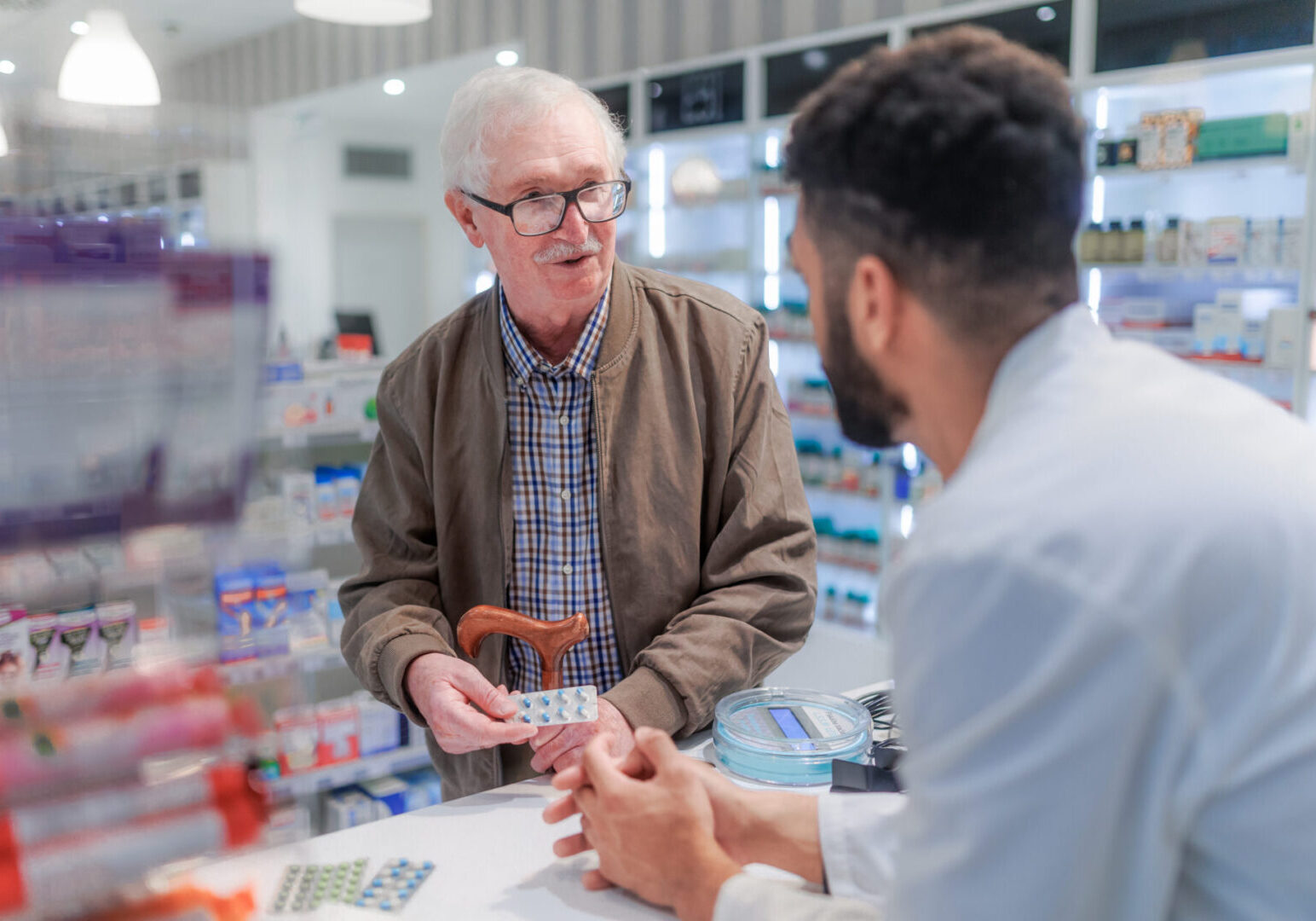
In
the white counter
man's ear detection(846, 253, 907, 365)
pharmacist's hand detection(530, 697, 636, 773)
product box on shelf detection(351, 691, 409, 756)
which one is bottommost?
product box on shelf detection(351, 691, 409, 756)

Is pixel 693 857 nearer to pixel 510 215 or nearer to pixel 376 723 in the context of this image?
pixel 510 215

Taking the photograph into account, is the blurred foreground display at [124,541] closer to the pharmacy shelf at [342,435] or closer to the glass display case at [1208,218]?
the pharmacy shelf at [342,435]

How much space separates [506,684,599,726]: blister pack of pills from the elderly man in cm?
25

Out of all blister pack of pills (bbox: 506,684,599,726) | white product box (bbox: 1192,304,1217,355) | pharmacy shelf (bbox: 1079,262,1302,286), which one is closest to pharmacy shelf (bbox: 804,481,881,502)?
pharmacy shelf (bbox: 1079,262,1302,286)

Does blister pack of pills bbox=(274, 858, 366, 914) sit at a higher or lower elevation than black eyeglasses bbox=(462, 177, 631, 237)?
lower

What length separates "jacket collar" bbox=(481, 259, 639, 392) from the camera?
1.86 metres

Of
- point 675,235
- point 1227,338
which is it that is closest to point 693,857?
point 1227,338

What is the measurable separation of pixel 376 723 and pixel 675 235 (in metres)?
3.85

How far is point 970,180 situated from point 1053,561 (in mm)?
348

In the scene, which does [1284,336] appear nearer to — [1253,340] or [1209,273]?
[1253,340]

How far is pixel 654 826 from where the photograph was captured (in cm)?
121

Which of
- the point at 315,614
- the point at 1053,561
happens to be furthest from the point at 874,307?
the point at 315,614

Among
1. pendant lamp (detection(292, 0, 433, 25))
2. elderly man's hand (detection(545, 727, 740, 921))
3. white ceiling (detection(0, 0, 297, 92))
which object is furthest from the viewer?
white ceiling (detection(0, 0, 297, 92))

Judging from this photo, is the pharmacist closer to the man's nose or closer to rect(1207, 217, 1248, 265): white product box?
the man's nose
